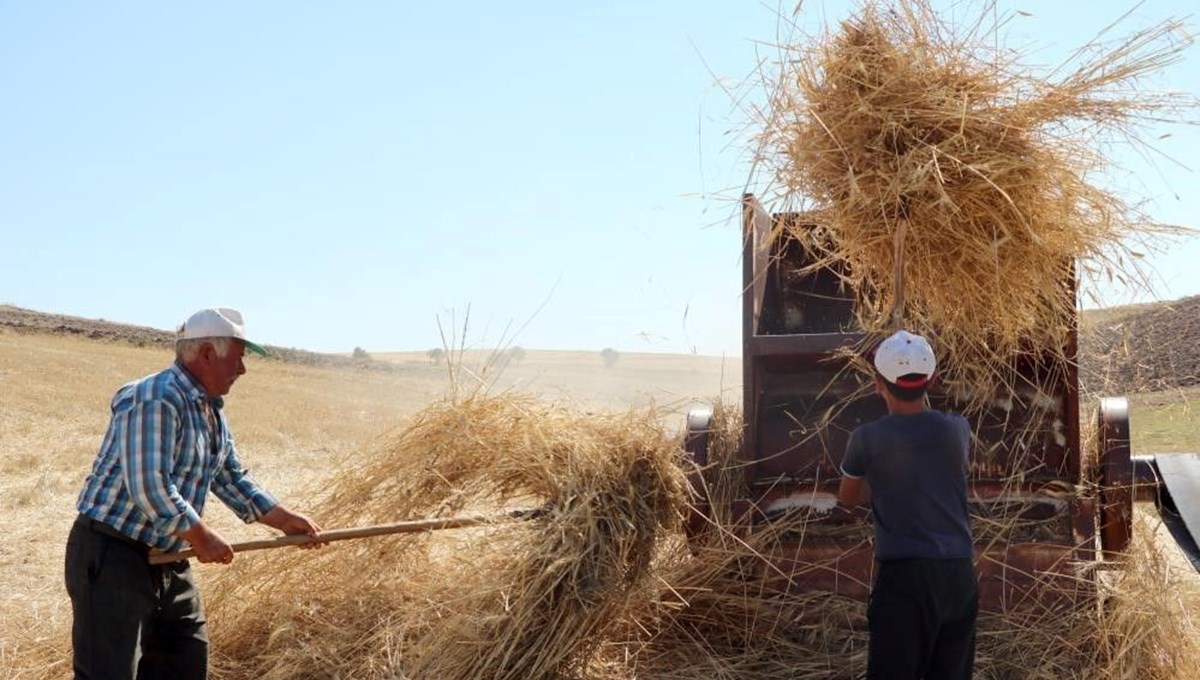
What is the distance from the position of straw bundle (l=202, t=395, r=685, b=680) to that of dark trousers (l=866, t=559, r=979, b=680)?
1.02 m

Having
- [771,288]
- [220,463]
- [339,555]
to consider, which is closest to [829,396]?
[771,288]

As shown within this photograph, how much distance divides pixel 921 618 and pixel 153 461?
2103 millimetres

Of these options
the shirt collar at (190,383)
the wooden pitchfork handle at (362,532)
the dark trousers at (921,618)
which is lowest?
the dark trousers at (921,618)

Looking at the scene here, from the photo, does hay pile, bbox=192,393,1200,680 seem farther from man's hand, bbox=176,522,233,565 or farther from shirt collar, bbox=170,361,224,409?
shirt collar, bbox=170,361,224,409

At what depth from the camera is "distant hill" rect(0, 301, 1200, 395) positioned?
4.88 m

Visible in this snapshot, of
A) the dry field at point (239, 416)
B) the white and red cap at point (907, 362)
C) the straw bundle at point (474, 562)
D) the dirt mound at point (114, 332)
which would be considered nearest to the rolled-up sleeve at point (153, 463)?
the straw bundle at point (474, 562)

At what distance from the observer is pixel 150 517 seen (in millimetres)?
3268

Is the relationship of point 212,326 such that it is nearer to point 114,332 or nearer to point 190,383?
point 190,383

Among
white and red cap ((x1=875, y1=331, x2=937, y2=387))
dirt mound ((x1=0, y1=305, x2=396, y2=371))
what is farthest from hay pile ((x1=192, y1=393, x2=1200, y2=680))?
dirt mound ((x1=0, y1=305, x2=396, y2=371))

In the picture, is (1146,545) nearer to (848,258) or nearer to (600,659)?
(848,258)

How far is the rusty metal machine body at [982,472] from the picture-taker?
14.1 ft

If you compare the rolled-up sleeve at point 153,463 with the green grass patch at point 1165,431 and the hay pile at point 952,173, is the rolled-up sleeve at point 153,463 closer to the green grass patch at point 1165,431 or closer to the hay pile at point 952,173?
the hay pile at point 952,173

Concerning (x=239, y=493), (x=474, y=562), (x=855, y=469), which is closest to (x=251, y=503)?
(x=239, y=493)

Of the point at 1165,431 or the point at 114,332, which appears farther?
the point at 114,332
